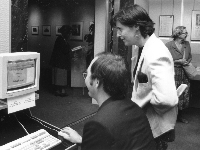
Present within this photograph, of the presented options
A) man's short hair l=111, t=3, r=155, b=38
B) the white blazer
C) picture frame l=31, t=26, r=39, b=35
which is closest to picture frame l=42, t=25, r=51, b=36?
picture frame l=31, t=26, r=39, b=35

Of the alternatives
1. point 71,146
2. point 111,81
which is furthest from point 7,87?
point 111,81

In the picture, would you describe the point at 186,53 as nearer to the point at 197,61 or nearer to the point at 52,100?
the point at 197,61

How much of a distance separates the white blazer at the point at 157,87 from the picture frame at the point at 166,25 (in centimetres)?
372

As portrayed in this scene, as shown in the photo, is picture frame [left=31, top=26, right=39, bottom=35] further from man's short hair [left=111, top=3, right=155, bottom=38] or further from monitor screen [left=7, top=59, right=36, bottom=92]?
man's short hair [left=111, top=3, right=155, bottom=38]

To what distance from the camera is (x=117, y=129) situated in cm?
100

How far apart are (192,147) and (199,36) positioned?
2.52m

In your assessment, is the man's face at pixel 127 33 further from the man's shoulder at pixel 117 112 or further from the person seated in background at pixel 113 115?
the man's shoulder at pixel 117 112

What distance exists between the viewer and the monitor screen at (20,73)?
5.28ft

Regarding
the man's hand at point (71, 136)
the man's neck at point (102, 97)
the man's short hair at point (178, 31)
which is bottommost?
the man's hand at point (71, 136)

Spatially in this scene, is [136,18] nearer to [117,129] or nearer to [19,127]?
[117,129]

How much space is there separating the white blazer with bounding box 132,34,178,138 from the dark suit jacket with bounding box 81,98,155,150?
0.44 m

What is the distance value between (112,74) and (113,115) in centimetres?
20

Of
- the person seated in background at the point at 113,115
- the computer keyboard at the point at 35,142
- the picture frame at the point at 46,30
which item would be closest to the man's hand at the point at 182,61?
the computer keyboard at the point at 35,142

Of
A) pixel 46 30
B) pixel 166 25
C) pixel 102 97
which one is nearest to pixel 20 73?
pixel 102 97
